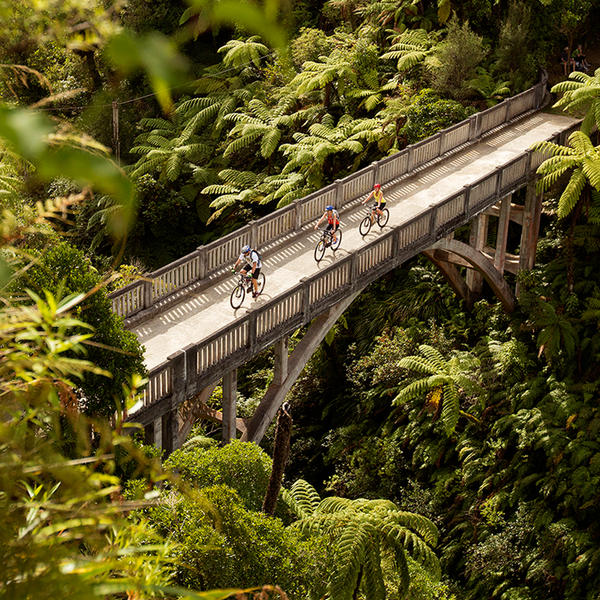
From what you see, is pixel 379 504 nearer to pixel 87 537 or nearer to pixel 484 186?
pixel 484 186

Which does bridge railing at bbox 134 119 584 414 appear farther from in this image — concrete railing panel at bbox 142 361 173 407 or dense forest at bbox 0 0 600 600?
dense forest at bbox 0 0 600 600

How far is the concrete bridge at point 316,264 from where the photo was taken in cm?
1574

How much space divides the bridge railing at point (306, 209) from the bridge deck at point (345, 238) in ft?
1.05

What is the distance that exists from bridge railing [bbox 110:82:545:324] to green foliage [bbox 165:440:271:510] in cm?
304

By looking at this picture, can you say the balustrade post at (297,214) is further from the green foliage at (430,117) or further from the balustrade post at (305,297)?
the green foliage at (430,117)

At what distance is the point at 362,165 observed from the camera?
29172 mm

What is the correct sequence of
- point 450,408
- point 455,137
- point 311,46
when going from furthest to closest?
point 311,46 < point 455,137 < point 450,408

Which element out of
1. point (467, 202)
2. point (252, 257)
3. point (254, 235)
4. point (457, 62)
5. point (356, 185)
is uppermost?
point (457, 62)

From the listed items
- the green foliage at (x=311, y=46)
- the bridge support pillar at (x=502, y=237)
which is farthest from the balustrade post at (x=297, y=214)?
the green foliage at (x=311, y=46)

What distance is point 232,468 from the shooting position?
44.3 ft

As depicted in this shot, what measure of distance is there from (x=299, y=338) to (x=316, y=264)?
692 centimetres

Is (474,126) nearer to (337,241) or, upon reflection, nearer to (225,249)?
(337,241)

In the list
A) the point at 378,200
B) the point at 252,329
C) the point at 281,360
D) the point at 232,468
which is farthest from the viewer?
the point at 378,200

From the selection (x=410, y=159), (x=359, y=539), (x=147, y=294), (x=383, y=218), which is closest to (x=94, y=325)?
(x=147, y=294)
